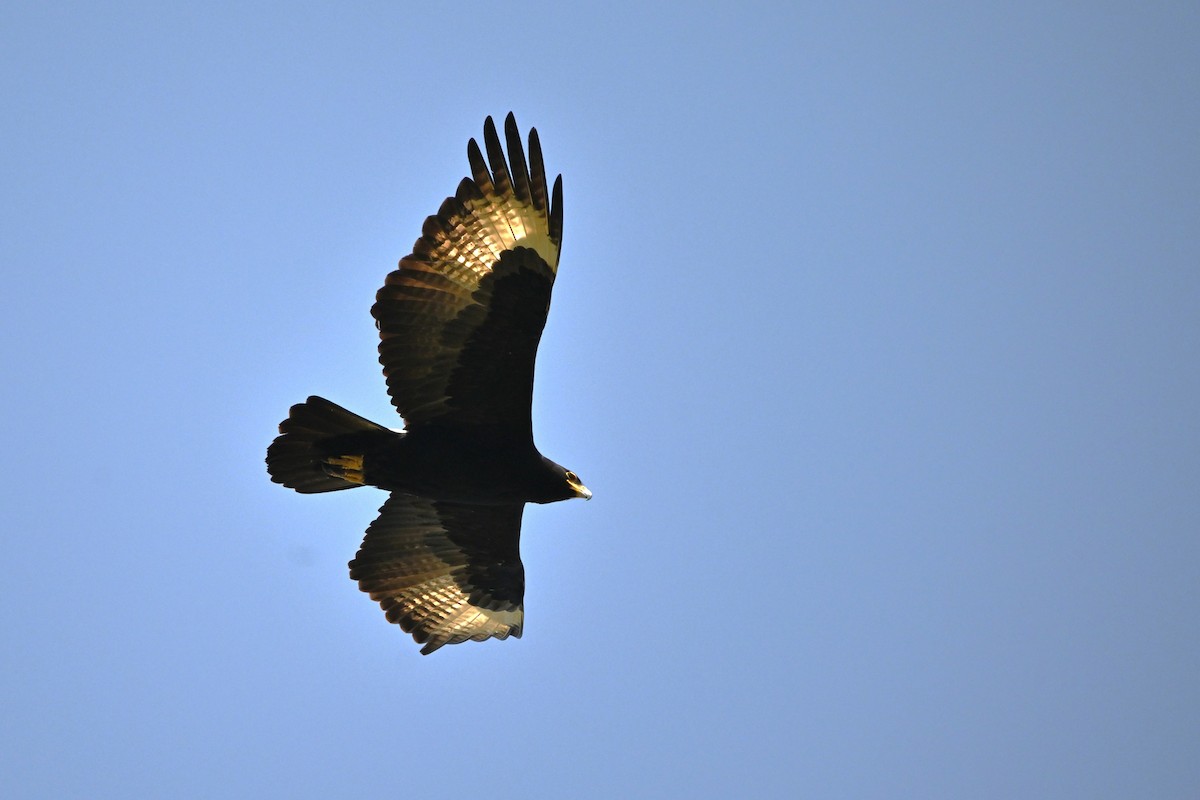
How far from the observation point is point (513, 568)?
13.1 m

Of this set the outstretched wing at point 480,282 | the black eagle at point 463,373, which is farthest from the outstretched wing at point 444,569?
the outstretched wing at point 480,282

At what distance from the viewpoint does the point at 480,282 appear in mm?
11055

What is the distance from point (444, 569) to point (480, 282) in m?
3.35

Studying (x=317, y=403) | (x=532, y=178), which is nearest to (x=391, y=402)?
(x=317, y=403)

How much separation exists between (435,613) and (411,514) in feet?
3.35

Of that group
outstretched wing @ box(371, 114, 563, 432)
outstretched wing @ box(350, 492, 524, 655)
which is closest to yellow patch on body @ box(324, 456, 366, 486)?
outstretched wing @ box(371, 114, 563, 432)

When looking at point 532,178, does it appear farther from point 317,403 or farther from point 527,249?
point 317,403

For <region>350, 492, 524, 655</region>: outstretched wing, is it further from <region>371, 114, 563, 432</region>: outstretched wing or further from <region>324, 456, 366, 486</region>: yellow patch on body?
<region>371, 114, 563, 432</region>: outstretched wing

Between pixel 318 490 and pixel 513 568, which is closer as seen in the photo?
pixel 318 490

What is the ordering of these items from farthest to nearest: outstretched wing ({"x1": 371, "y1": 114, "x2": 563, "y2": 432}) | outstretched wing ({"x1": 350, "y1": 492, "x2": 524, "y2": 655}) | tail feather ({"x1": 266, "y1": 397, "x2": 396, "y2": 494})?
outstretched wing ({"x1": 350, "y1": 492, "x2": 524, "y2": 655})
tail feather ({"x1": 266, "y1": 397, "x2": 396, "y2": 494})
outstretched wing ({"x1": 371, "y1": 114, "x2": 563, "y2": 432})

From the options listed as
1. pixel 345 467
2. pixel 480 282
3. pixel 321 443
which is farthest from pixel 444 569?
pixel 480 282

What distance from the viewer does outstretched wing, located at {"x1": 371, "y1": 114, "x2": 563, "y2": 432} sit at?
10922 mm

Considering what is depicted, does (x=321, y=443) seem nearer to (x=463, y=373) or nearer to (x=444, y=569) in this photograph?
(x=463, y=373)

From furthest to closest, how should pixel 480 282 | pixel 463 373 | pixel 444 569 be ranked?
pixel 444 569 → pixel 463 373 → pixel 480 282
